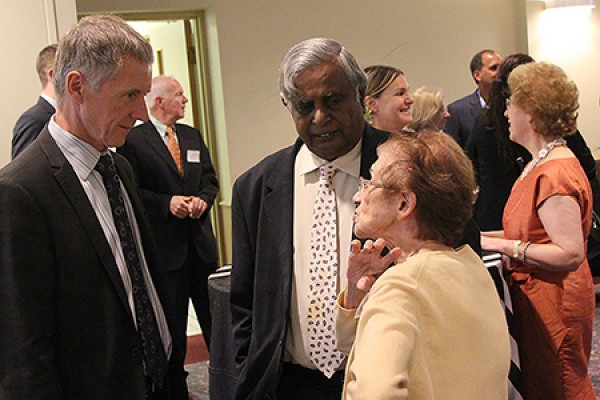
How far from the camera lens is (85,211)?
6.38 feet

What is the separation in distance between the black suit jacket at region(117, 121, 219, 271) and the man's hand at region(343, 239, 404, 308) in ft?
10.1

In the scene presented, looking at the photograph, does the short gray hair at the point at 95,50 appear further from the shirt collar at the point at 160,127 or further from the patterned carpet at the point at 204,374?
the shirt collar at the point at 160,127

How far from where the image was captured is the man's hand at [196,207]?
476 centimetres

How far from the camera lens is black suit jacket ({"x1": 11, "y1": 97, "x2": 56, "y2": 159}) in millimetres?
4047

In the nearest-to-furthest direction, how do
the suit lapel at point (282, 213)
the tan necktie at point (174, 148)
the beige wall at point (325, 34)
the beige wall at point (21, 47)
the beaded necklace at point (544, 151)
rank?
1. the suit lapel at point (282, 213)
2. the beaded necklace at point (544, 151)
3. the beige wall at point (21, 47)
4. the tan necktie at point (174, 148)
5. the beige wall at point (325, 34)

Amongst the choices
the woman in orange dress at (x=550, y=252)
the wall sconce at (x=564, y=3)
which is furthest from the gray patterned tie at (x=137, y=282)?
the wall sconce at (x=564, y=3)

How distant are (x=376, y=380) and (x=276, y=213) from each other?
912 mm

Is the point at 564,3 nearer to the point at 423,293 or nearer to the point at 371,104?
the point at 371,104

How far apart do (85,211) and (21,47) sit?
292cm

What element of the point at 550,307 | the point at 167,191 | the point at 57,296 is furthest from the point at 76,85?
the point at 167,191

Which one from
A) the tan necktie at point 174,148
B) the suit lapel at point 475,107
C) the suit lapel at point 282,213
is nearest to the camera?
the suit lapel at point 282,213

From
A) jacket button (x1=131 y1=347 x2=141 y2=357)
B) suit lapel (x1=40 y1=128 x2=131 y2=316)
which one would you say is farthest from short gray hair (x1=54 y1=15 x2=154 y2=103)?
jacket button (x1=131 y1=347 x2=141 y2=357)

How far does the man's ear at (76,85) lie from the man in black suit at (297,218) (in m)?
0.51

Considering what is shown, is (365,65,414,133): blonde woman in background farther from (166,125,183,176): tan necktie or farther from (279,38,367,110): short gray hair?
(279,38,367,110): short gray hair
